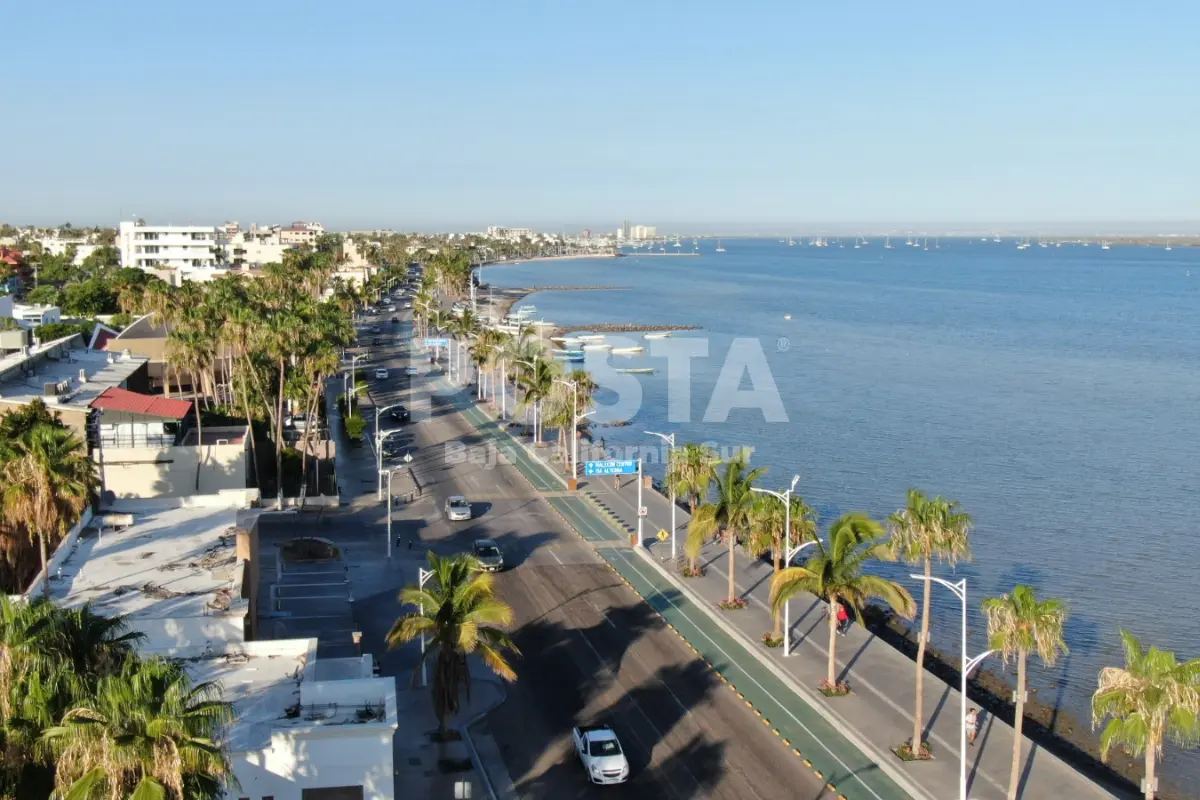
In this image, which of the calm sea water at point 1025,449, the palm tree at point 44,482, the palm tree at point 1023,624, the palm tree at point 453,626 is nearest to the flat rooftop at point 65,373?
the palm tree at point 44,482

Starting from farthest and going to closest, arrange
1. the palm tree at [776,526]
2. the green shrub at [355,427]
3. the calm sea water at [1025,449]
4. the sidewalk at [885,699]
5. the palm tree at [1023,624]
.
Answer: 1. the green shrub at [355,427]
2. the calm sea water at [1025,449]
3. the palm tree at [776,526]
4. the sidewalk at [885,699]
5. the palm tree at [1023,624]

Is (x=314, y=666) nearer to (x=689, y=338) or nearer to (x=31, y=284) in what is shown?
(x=689, y=338)

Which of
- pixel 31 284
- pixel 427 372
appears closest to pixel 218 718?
pixel 427 372

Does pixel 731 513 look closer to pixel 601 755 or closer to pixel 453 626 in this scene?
pixel 601 755

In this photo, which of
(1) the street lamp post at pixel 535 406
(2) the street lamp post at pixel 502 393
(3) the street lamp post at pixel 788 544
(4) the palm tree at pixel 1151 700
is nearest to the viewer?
(4) the palm tree at pixel 1151 700

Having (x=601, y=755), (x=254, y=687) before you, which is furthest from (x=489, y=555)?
(x=254, y=687)

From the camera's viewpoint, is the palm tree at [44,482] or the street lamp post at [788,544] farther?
the street lamp post at [788,544]

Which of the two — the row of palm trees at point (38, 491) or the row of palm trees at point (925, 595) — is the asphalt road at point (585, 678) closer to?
the row of palm trees at point (925, 595)

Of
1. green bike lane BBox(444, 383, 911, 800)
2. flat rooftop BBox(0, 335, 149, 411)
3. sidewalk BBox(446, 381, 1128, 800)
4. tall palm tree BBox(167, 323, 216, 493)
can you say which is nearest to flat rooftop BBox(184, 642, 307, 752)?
green bike lane BBox(444, 383, 911, 800)
